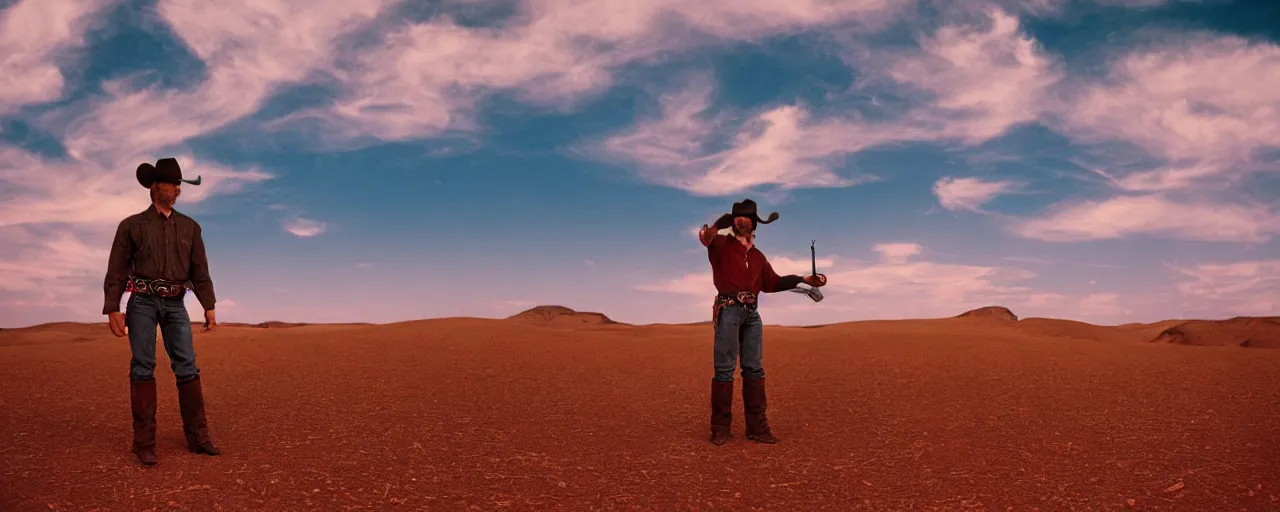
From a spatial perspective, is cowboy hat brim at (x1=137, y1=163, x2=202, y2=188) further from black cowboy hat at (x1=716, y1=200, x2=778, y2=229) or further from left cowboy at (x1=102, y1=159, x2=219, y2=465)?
black cowboy hat at (x1=716, y1=200, x2=778, y2=229)

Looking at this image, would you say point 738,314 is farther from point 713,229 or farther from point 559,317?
point 559,317

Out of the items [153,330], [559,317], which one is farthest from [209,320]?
[559,317]

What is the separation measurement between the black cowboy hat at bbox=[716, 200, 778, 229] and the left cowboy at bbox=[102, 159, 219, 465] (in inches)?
203

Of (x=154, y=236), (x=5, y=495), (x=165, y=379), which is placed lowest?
(x=5, y=495)

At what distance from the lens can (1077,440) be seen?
8.66m

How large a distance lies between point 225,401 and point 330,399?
50.8 inches

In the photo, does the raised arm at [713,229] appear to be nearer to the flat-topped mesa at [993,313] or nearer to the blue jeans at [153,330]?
the blue jeans at [153,330]

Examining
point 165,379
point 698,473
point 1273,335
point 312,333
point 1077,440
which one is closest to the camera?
point 698,473

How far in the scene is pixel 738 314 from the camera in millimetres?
8617

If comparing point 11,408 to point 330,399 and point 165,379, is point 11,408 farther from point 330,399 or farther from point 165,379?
point 330,399

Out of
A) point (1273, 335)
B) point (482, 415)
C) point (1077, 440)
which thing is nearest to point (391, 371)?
point (482, 415)

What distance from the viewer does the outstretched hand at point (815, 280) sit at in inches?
347

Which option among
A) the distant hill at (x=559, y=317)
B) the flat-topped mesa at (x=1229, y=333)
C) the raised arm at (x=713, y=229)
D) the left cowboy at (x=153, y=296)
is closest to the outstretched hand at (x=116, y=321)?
the left cowboy at (x=153, y=296)

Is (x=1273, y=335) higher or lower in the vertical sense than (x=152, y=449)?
higher
